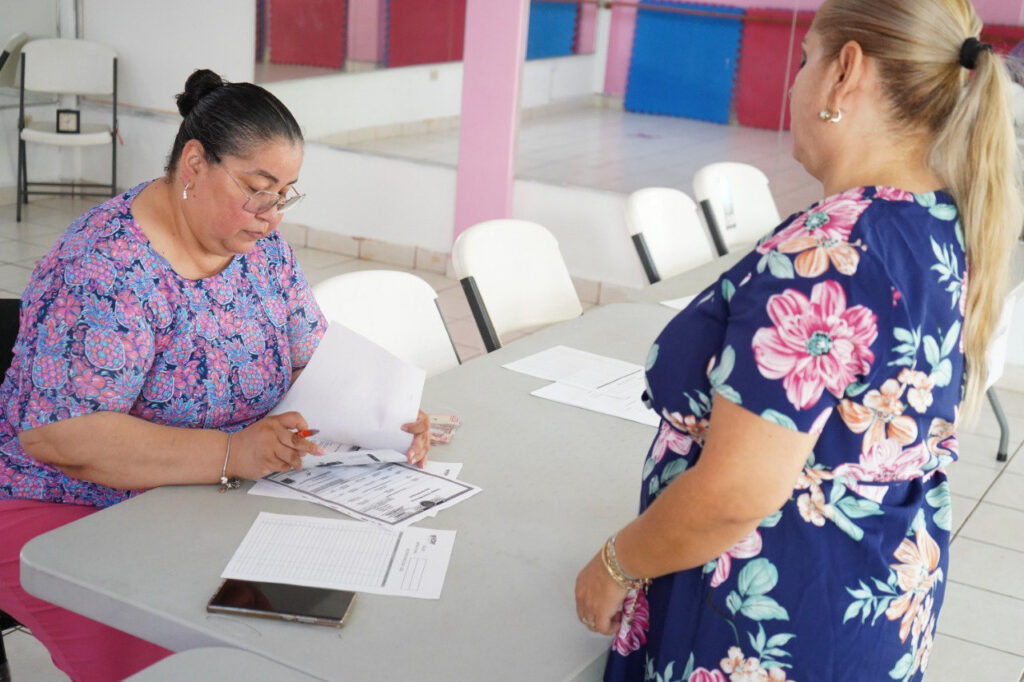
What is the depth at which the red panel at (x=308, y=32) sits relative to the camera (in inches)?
256

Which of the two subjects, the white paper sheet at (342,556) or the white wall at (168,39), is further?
the white wall at (168,39)

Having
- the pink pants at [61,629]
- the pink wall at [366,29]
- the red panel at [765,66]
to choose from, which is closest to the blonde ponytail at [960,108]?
the pink pants at [61,629]

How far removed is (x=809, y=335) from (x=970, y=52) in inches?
15.1

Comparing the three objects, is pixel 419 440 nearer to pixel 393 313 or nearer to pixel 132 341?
pixel 132 341

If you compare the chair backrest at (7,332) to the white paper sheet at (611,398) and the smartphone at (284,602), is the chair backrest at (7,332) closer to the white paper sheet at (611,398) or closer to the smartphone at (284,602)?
the smartphone at (284,602)

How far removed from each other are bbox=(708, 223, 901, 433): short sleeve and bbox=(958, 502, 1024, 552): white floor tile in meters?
2.67

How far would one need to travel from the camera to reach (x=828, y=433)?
4.06 ft

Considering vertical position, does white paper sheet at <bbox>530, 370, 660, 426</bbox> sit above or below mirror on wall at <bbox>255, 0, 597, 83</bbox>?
below

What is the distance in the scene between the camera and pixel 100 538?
5.23 feet

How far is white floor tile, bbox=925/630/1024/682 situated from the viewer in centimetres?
279

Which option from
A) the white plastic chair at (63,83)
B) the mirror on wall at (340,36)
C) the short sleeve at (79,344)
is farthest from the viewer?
the white plastic chair at (63,83)

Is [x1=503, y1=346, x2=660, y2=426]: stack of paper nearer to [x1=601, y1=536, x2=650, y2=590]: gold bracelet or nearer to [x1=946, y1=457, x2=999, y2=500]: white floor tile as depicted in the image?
[x1=601, y1=536, x2=650, y2=590]: gold bracelet

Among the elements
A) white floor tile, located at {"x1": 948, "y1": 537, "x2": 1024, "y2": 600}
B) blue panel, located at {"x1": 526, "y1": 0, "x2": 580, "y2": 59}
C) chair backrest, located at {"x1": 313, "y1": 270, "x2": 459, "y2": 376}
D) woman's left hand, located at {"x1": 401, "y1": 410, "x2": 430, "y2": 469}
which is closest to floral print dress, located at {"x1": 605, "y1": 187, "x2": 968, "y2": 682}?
woman's left hand, located at {"x1": 401, "y1": 410, "x2": 430, "y2": 469}

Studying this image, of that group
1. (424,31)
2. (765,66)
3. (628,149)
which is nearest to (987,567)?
(765,66)
